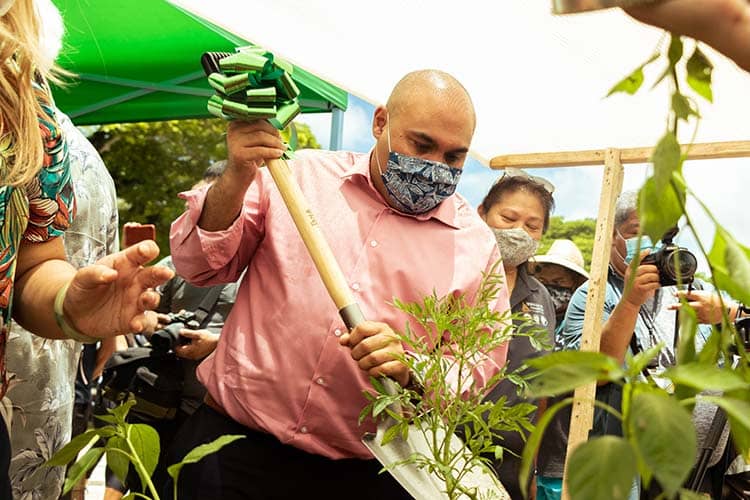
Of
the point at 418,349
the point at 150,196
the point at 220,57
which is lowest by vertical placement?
the point at 150,196

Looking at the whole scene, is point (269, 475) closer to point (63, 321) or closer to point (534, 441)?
point (63, 321)

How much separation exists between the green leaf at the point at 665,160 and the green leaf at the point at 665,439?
116 mm

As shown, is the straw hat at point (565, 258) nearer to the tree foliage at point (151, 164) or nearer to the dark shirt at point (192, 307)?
the dark shirt at point (192, 307)

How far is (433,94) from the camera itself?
6.38ft

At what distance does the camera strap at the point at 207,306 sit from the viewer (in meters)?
3.20

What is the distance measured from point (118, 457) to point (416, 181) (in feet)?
3.97

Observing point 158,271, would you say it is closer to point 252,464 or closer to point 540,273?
point 252,464

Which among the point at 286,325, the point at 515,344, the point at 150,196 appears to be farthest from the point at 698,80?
the point at 150,196

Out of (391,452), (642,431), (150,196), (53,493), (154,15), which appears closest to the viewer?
(642,431)

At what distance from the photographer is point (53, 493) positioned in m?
1.91

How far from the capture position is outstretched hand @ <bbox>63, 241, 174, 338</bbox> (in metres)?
1.13

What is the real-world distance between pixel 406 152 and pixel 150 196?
18.5m

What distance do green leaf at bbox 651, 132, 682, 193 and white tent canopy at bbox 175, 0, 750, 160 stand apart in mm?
2437

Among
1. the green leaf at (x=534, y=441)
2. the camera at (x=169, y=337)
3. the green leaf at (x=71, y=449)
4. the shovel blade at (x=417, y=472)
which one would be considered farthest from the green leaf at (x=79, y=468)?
the camera at (x=169, y=337)
